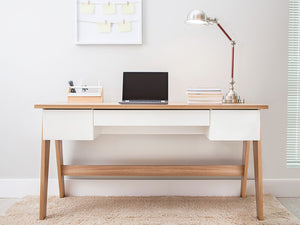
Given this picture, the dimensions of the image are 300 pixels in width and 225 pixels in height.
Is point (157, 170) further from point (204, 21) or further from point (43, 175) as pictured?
point (204, 21)

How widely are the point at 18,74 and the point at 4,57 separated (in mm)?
178

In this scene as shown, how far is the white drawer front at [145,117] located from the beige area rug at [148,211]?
0.66 metres

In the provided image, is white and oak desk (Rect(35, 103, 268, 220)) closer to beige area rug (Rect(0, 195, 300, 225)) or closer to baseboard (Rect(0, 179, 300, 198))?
beige area rug (Rect(0, 195, 300, 225))

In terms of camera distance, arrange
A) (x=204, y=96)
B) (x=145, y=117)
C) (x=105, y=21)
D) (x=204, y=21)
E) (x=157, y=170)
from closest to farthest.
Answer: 1. (x=145, y=117)
2. (x=204, y=96)
3. (x=204, y=21)
4. (x=157, y=170)
5. (x=105, y=21)

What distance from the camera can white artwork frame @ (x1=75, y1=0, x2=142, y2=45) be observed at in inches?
83.3

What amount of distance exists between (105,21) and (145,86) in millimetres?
665

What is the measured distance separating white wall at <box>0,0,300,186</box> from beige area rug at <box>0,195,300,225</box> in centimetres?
32

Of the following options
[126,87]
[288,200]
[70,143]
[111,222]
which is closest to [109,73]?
[126,87]

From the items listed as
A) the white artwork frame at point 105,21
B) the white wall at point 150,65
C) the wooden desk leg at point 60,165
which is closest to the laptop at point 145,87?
the white wall at point 150,65

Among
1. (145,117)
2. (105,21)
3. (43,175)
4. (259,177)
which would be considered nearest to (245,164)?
(259,177)

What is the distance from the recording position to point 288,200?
213 cm

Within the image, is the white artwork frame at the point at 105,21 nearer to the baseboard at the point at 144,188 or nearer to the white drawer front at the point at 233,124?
the white drawer front at the point at 233,124

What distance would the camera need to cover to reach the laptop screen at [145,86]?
192 centimetres

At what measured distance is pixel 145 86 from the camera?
193 cm
